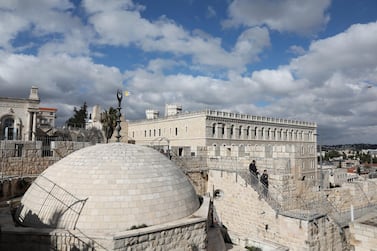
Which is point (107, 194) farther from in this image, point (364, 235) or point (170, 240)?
point (364, 235)

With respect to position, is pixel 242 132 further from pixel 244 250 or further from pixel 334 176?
pixel 244 250

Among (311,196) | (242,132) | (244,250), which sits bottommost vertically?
(244,250)

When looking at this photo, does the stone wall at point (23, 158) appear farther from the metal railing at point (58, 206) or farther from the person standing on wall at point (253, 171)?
the person standing on wall at point (253, 171)

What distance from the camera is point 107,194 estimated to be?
7656 mm

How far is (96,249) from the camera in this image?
648cm

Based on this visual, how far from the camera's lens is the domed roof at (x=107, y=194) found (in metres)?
7.39

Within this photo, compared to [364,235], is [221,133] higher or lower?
higher

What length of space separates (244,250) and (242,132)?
93.8ft

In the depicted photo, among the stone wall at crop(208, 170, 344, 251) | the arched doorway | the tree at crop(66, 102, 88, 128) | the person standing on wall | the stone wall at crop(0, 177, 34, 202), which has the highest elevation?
the tree at crop(66, 102, 88, 128)

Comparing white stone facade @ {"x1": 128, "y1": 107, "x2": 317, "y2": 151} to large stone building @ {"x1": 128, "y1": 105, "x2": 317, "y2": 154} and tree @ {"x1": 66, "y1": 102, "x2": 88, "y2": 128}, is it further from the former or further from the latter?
tree @ {"x1": 66, "y1": 102, "x2": 88, "y2": 128}

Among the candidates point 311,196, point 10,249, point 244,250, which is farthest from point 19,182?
point 311,196

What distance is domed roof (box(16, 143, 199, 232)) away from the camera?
24.2 feet

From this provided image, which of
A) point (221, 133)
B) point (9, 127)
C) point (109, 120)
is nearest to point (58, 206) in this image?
point (9, 127)

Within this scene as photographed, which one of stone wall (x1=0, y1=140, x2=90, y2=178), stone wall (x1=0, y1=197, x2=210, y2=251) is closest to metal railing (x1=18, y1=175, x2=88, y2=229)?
stone wall (x1=0, y1=197, x2=210, y2=251)
